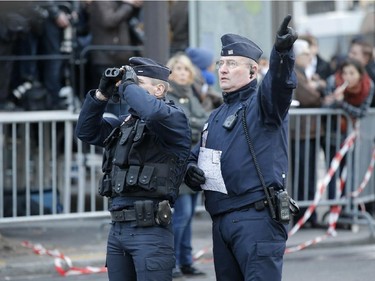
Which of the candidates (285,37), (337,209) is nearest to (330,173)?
(337,209)

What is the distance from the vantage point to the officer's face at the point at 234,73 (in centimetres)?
548

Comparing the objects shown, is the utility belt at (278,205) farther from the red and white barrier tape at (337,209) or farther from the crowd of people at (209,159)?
the red and white barrier tape at (337,209)

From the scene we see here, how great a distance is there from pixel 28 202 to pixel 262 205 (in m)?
4.67

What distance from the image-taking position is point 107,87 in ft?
18.2

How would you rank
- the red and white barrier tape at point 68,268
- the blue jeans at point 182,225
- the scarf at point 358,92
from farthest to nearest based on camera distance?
the scarf at point 358,92 < the red and white barrier tape at point 68,268 < the blue jeans at point 182,225

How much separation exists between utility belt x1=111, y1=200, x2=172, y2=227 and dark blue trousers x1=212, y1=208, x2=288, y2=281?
1.12 feet

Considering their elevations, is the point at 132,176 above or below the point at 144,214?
above

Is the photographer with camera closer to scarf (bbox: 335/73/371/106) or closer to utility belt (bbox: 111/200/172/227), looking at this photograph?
utility belt (bbox: 111/200/172/227)

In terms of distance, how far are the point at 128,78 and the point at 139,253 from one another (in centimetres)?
95

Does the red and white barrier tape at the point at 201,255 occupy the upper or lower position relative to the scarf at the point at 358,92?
lower

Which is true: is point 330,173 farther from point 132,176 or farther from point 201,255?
point 132,176

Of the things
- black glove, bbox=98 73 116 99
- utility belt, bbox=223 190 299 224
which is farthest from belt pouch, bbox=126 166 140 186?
utility belt, bbox=223 190 299 224

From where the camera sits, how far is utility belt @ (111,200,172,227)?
534 centimetres

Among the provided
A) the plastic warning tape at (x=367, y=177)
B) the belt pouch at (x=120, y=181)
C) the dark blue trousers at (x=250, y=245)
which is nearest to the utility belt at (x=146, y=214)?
the belt pouch at (x=120, y=181)
